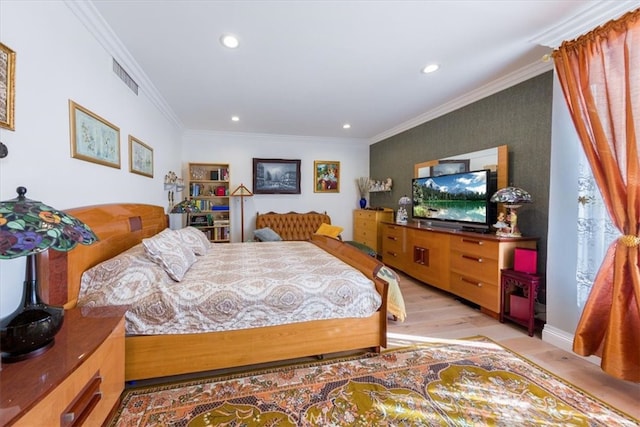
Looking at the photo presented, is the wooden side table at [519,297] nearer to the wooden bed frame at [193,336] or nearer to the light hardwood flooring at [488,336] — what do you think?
the light hardwood flooring at [488,336]

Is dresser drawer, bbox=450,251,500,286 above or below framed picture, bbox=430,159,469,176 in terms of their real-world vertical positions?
below

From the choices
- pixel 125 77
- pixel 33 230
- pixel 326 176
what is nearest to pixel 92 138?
pixel 125 77

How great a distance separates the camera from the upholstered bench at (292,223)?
209 inches

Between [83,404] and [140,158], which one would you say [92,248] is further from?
[140,158]

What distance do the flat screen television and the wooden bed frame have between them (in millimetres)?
1808

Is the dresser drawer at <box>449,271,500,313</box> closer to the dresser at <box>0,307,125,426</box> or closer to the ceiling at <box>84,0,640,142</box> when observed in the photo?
the ceiling at <box>84,0,640,142</box>

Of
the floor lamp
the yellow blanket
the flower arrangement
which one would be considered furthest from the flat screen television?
the floor lamp

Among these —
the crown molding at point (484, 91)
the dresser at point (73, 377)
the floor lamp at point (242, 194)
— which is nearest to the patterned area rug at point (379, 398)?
the dresser at point (73, 377)

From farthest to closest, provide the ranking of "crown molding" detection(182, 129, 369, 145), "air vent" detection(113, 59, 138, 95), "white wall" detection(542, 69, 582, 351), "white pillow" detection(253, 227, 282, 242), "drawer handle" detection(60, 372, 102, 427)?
"crown molding" detection(182, 129, 369, 145)
"white pillow" detection(253, 227, 282, 242)
"air vent" detection(113, 59, 138, 95)
"white wall" detection(542, 69, 582, 351)
"drawer handle" detection(60, 372, 102, 427)

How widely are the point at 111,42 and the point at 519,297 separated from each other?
4.27m

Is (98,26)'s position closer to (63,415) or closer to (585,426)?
(63,415)

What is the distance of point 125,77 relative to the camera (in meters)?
2.51

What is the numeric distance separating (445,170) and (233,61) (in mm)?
3049

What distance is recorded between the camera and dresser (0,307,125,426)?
0.85 meters
